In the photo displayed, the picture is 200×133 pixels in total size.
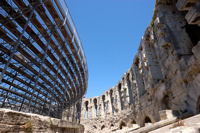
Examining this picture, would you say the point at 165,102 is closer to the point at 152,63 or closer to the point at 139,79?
the point at 152,63

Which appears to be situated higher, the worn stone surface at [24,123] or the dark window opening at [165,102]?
the dark window opening at [165,102]

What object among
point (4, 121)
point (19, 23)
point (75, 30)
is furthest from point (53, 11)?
point (4, 121)

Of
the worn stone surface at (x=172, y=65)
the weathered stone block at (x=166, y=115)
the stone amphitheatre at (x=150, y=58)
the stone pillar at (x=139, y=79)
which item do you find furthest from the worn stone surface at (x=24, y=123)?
the stone pillar at (x=139, y=79)

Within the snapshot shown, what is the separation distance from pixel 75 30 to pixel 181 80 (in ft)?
36.5

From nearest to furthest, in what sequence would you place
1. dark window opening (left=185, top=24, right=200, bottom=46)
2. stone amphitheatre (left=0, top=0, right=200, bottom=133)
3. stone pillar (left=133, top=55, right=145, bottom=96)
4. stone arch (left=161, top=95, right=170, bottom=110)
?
stone amphitheatre (left=0, top=0, right=200, bottom=133) → stone arch (left=161, top=95, right=170, bottom=110) → dark window opening (left=185, top=24, right=200, bottom=46) → stone pillar (left=133, top=55, right=145, bottom=96)

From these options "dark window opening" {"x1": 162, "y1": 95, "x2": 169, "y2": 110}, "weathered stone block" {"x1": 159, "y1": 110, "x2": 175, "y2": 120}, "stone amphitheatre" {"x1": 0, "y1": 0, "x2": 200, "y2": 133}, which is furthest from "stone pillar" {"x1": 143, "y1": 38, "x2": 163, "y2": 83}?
"weathered stone block" {"x1": 159, "y1": 110, "x2": 175, "y2": 120}

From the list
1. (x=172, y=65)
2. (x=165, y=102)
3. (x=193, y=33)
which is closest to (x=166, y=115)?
(x=165, y=102)

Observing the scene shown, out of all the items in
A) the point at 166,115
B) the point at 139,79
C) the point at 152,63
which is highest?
the point at 152,63

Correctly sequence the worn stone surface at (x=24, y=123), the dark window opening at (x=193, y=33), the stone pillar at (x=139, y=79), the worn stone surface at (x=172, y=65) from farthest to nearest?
the stone pillar at (x=139, y=79) → the dark window opening at (x=193, y=33) → the worn stone surface at (x=172, y=65) → the worn stone surface at (x=24, y=123)

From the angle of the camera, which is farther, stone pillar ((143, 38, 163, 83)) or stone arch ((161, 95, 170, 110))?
stone pillar ((143, 38, 163, 83))

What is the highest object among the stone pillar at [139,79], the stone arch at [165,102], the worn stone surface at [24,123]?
the stone pillar at [139,79]

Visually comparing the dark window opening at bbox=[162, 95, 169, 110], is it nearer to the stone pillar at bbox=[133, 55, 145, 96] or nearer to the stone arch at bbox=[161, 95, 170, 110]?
the stone arch at bbox=[161, 95, 170, 110]

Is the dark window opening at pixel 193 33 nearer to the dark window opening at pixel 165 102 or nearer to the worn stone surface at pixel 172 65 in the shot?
the worn stone surface at pixel 172 65

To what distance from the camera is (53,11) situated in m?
10.9
